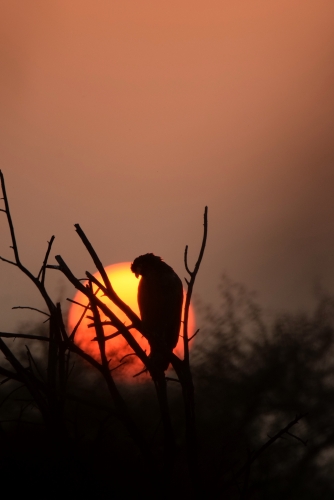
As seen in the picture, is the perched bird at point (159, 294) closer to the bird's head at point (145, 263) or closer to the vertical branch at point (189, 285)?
the bird's head at point (145, 263)

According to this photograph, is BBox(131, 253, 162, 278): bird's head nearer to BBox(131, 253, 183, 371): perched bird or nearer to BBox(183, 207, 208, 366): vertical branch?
BBox(131, 253, 183, 371): perched bird

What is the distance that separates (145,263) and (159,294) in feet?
1.07

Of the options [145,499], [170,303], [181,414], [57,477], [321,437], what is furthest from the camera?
[321,437]

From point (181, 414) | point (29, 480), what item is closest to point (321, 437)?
point (181, 414)

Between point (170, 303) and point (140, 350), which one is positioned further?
point (170, 303)

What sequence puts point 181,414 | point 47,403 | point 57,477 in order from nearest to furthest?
point 47,403
point 57,477
point 181,414

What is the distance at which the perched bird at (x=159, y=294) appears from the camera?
5.62 metres

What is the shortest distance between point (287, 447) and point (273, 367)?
5.90 feet

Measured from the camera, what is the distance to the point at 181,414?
11828 mm

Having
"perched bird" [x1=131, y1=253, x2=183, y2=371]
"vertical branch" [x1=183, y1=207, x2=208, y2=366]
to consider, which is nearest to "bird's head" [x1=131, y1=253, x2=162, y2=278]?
"perched bird" [x1=131, y1=253, x2=183, y2=371]

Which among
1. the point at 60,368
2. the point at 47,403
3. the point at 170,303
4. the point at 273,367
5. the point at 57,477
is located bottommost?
the point at 57,477

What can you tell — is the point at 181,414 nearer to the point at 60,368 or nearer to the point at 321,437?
the point at 321,437

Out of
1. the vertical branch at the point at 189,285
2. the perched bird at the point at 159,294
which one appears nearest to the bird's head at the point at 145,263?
the perched bird at the point at 159,294

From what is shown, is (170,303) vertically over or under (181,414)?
under
